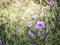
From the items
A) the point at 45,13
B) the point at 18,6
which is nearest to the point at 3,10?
the point at 18,6

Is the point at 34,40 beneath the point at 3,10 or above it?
beneath

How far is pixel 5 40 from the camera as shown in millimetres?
2600

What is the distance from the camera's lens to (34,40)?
2588 mm

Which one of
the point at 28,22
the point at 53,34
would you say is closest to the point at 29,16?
the point at 28,22

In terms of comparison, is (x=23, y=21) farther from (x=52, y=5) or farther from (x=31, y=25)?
(x=52, y=5)

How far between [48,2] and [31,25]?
205mm

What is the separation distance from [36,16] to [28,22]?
0.07 metres

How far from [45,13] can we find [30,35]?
0.19m

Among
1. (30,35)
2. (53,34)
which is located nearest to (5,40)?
(30,35)

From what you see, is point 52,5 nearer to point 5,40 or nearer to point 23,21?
point 23,21

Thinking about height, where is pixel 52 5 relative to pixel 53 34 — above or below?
above

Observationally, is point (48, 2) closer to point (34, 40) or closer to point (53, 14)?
point (53, 14)

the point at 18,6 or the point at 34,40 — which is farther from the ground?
the point at 18,6

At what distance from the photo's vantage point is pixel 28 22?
2.60 meters
